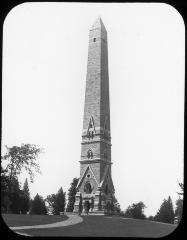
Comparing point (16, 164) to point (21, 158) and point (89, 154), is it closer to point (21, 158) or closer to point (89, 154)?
point (21, 158)

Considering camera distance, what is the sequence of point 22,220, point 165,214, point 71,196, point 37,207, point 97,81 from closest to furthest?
point 22,220
point 97,81
point 37,207
point 71,196
point 165,214

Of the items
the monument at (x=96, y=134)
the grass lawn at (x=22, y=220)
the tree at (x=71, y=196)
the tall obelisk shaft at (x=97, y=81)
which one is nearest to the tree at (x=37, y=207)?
the tree at (x=71, y=196)

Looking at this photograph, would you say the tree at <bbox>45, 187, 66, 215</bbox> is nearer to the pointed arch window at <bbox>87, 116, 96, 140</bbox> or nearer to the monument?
the monument

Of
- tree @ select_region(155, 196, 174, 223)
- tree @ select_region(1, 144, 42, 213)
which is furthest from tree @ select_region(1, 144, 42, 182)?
tree @ select_region(155, 196, 174, 223)

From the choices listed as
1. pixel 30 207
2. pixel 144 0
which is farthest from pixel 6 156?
pixel 30 207

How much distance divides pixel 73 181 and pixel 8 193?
24.4 m

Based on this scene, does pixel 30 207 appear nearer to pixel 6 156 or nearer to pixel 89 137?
pixel 89 137

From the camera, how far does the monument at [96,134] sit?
128 feet

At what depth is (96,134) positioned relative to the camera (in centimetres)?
4012

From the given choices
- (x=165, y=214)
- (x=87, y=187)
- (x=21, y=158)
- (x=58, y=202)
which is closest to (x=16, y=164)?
(x=21, y=158)

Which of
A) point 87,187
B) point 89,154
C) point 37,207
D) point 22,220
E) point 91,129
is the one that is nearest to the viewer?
point 22,220

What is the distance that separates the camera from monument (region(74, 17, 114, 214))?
128ft

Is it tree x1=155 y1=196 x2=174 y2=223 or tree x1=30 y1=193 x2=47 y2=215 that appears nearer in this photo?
tree x1=30 y1=193 x2=47 y2=215

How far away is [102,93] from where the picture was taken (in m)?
39.9
